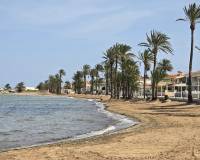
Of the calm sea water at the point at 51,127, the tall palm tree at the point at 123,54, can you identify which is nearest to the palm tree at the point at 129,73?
the tall palm tree at the point at 123,54

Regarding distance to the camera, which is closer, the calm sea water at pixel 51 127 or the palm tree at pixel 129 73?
the calm sea water at pixel 51 127

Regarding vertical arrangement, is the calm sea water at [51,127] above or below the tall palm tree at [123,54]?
below

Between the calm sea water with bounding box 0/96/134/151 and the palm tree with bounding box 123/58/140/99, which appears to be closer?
A: the calm sea water with bounding box 0/96/134/151

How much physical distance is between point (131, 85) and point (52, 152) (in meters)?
97.3

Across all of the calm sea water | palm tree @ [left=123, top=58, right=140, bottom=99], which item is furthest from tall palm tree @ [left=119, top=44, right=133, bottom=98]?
the calm sea water

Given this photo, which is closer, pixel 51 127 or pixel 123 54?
pixel 51 127

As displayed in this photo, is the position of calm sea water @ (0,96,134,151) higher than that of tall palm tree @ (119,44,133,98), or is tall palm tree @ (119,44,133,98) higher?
tall palm tree @ (119,44,133,98)

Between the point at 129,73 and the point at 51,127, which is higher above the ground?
the point at 129,73

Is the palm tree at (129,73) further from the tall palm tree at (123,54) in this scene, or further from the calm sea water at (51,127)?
the calm sea water at (51,127)

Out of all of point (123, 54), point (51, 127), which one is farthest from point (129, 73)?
point (51, 127)

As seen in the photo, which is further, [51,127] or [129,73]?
[129,73]

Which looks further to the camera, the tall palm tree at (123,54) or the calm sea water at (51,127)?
the tall palm tree at (123,54)

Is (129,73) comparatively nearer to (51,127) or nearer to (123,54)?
(123,54)

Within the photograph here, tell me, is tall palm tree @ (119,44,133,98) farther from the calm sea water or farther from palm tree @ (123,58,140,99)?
the calm sea water
